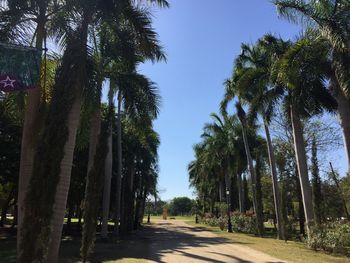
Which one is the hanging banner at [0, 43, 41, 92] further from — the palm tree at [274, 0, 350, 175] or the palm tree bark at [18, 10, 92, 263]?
the palm tree at [274, 0, 350, 175]

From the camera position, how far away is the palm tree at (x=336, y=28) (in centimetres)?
1677

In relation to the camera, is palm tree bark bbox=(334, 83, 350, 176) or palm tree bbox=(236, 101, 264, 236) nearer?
palm tree bark bbox=(334, 83, 350, 176)

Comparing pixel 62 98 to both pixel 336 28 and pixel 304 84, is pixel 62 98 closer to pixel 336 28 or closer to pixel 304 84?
pixel 336 28

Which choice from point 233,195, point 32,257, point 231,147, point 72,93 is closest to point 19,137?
point 72,93

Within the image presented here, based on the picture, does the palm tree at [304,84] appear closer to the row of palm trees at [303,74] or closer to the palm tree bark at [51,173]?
the row of palm trees at [303,74]

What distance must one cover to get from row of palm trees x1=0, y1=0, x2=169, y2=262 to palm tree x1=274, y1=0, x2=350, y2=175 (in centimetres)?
672

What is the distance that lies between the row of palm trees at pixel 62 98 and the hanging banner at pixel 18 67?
102cm

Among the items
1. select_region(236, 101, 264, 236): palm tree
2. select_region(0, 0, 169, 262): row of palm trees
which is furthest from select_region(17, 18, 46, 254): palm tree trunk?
select_region(236, 101, 264, 236): palm tree

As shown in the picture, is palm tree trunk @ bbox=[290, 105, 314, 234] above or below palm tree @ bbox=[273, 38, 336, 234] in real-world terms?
below

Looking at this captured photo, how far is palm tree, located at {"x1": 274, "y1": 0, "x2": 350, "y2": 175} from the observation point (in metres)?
16.8

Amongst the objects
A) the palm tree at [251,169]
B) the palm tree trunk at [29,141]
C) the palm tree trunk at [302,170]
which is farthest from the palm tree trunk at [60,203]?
the palm tree at [251,169]

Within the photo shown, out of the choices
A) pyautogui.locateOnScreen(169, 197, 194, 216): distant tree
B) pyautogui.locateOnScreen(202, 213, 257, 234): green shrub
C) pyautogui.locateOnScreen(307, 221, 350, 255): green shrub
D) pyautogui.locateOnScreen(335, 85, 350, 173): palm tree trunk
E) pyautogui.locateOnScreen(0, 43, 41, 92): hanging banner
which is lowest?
pyautogui.locateOnScreen(307, 221, 350, 255): green shrub

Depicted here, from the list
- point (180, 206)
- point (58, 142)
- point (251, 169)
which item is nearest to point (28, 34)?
point (58, 142)

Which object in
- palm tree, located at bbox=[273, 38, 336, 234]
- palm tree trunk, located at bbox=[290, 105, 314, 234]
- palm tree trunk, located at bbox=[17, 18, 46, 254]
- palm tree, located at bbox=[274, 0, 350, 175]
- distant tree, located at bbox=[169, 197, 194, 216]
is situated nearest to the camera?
palm tree trunk, located at bbox=[17, 18, 46, 254]
